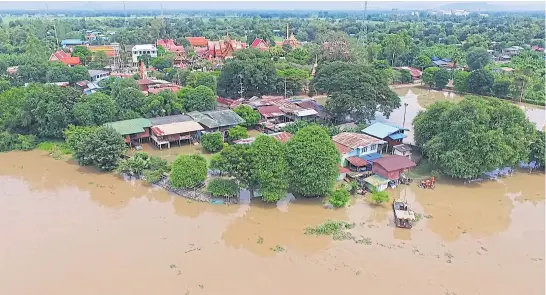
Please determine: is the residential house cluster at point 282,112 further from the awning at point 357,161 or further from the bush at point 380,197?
the bush at point 380,197

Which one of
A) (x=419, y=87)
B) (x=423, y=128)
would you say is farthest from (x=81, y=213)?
(x=419, y=87)

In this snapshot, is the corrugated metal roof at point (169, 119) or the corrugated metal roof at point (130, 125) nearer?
the corrugated metal roof at point (130, 125)

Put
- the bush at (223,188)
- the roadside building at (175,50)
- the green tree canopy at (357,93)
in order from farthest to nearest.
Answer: the roadside building at (175,50)
the green tree canopy at (357,93)
the bush at (223,188)

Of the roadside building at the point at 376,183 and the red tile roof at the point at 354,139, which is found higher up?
the red tile roof at the point at 354,139

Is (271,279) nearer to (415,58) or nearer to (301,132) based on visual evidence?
(301,132)

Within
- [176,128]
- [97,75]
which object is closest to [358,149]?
[176,128]

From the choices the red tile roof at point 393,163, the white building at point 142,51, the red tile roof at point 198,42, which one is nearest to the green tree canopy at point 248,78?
the red tile roof at point 393,163

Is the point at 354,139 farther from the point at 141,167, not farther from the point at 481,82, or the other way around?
the point at 481,82

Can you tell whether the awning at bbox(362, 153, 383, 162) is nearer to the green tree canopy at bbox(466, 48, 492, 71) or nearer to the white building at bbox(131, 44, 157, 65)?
the green tree canopy at bbox(466, 48, 492, 71)
